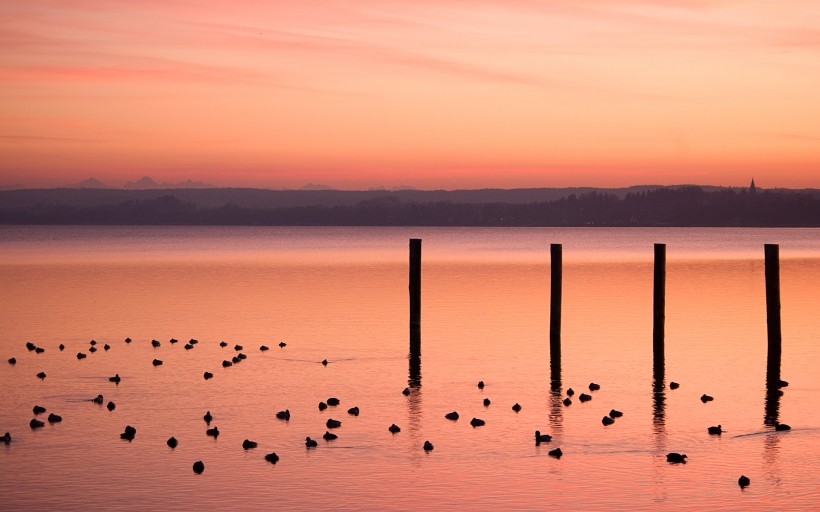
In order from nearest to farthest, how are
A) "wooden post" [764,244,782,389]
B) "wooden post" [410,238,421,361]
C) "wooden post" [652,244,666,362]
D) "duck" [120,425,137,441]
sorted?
"duck" [120,425,137,441]
"wooden post" [764,244,782,389]
"wooden post" [652,244,666,362]
"wooden post" [410,238,421,361]

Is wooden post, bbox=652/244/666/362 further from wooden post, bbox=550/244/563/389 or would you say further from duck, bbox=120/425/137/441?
duck, bbox=120/425/137/441

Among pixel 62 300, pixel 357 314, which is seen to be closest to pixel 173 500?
pixel 357 314

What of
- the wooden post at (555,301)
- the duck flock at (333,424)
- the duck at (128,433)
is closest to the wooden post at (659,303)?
the wooden post at (555,301)

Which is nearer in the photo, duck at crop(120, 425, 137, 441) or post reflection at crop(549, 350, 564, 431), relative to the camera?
duck at crop(120, 425, 137, 441)

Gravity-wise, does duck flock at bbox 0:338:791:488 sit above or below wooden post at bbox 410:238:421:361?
below

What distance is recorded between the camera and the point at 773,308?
104ft

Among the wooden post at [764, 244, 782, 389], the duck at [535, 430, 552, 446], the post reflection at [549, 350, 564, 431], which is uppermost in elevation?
the wooden post at [764, 244, 782, 389]

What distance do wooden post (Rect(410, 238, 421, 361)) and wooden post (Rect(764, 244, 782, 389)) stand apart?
962 cm

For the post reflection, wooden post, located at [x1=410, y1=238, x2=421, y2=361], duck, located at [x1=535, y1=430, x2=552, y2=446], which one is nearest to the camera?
duck, located at [x1=535, y1=430, x2=552, y2=446]

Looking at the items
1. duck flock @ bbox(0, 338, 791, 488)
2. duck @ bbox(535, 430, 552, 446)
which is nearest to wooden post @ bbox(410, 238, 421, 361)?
duck flock @ bbox(0, 338, 791, 488)

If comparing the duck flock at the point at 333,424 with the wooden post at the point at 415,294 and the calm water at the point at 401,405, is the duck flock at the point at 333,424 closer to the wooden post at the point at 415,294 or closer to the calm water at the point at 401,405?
the calm water at the point at 401,405

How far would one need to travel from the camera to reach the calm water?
18469 mm

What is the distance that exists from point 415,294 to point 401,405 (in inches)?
372

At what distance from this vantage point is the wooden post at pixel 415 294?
34531 mm
